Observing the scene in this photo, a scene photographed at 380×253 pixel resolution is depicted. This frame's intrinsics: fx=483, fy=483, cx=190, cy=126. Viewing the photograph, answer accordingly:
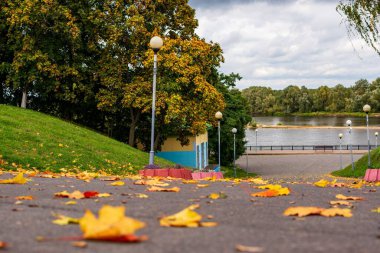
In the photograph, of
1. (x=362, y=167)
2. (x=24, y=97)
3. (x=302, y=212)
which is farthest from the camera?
(x=362, y=167)

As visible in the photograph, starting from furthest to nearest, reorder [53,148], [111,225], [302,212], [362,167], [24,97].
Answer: [362,167], [24,97], [53,148], [302,212], [111,225]

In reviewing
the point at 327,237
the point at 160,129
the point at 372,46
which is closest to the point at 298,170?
the point at 160,129

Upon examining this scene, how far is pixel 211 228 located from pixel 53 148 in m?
16.2

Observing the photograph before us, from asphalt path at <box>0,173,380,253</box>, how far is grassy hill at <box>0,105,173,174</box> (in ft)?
33.8

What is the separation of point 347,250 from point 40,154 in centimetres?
1589

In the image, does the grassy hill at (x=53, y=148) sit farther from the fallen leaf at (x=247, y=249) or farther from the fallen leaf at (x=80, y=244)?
the fallen leaf at (x=247, y=249)

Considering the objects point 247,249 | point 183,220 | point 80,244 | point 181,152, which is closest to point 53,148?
point 183,220

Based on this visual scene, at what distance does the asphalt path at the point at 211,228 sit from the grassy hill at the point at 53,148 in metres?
Answer: 10.3

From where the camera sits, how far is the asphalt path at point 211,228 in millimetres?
3131

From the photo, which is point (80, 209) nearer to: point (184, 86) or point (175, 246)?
point (175, 246)

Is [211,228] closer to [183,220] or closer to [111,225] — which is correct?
[183,220]

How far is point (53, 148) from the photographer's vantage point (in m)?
19.0

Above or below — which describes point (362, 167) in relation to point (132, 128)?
below

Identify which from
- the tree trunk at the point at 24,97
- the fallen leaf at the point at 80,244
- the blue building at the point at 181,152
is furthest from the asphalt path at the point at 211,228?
the blue building at the point at 181,152
